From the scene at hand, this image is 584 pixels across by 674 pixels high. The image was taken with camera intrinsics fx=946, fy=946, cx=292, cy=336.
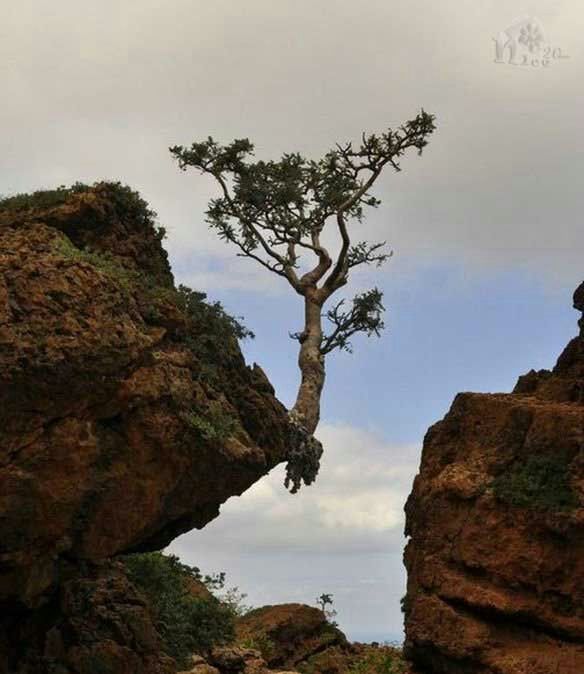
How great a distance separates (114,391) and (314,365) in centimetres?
1288

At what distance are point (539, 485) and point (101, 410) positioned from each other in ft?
24.5

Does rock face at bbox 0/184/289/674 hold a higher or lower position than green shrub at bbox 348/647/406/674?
higher

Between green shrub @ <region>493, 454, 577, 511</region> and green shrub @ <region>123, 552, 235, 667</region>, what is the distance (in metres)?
12.0

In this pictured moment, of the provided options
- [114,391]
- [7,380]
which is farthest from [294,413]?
[7,380]

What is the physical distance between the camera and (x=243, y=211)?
101ft

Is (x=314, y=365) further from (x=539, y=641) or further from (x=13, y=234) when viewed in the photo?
(x=539, y=641)

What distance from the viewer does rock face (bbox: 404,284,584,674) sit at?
35.0ft

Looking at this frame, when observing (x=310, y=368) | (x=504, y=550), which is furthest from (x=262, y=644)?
(x=504, y=550)

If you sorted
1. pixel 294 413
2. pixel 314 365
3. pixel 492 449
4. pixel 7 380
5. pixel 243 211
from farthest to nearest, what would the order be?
1. pixel 243 211
2. pixel 314 365
3. pixel 294 413
4. pixel 7 380
5. pixel 492 449

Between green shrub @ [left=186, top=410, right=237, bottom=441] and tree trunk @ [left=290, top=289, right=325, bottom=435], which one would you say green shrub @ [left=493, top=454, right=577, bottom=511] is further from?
tree trunk @ [left=290, top=289, right=325, bottom=435]

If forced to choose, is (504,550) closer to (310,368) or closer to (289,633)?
(310,368)

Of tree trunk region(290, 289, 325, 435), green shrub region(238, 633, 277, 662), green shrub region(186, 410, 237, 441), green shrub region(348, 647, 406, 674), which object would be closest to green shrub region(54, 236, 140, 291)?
green shrub region(186, 410, 237, 441)

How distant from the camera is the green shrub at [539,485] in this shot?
1092 cm

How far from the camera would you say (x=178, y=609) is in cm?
2203
